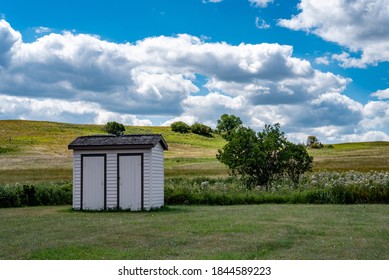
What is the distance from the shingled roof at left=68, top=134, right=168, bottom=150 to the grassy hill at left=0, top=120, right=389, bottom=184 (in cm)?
1992

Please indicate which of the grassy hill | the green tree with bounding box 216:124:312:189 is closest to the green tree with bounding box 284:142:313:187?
the green tree with bounding box 216:124:312:189

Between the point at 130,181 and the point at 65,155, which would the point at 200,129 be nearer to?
the point at 65,155

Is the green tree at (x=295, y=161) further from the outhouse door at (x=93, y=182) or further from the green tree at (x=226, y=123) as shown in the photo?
the green tree at (x=226, y=123)

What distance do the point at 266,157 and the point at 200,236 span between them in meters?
19.6

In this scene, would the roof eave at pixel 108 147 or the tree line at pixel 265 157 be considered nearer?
the roof eave at pixel 108 147

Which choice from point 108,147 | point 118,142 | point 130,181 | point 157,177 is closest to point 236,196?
point 157,177

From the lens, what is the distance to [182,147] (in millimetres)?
82000

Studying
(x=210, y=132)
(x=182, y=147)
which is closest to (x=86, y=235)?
(x=182, y=147)

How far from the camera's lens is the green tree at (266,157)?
106 ft

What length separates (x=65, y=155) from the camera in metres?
65.9

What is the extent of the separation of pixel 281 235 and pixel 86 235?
4.89 m

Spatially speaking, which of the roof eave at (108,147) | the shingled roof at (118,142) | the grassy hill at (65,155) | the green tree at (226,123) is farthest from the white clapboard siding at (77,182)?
the green tree at (226,123)

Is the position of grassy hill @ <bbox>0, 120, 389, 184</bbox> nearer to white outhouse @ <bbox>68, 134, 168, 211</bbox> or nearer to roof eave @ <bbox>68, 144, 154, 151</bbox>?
white outhouse @ <bbox>68, 134, 168, 211</bbox>

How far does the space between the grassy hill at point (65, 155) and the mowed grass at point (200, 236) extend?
25.7 meters
